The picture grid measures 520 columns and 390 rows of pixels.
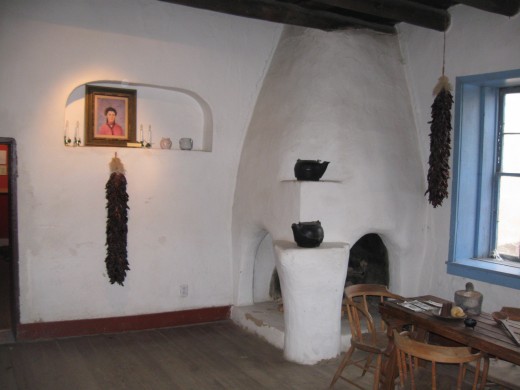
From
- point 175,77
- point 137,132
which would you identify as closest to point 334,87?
point 175,77

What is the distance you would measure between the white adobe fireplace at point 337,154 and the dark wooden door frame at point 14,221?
7.30 feet

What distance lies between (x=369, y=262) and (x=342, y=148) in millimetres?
1500

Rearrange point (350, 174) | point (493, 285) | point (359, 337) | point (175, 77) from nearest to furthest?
point (359, 337) < point (493, 285) < point (350, 174) < point (175, 77)

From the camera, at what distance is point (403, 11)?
437cm

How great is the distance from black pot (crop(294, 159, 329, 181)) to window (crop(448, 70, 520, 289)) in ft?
4.34

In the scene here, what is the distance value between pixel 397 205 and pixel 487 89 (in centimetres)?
139

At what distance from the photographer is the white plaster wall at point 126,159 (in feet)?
14.5

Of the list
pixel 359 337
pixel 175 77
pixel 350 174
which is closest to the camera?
pixel 359 337

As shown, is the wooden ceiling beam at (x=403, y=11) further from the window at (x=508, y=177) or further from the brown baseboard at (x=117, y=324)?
the brown baseboard at (x=117, y=324)

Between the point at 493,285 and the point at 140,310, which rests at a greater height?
the point at 493,285

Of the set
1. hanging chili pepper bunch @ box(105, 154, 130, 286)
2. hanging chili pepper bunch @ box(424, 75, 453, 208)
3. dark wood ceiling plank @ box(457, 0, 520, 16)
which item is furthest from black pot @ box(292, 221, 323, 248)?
dark wood ceiling plank @ box(457, 0, 520, 16)

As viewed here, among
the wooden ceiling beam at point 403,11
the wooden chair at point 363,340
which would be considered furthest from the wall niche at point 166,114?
the wooden chair at point 363,340

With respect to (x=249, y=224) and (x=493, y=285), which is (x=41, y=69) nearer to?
(x=249, y=224)

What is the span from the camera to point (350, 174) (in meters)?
4.57
